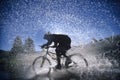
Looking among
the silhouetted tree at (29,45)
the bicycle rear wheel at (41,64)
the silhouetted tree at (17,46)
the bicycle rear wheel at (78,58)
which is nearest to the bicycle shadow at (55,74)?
the bicycle rear wheel at (41,64)

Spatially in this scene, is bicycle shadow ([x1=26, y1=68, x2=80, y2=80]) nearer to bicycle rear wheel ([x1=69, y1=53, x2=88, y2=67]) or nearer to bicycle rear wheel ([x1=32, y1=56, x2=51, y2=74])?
bicycle rear wheel ([x1=32, y1=56, x2=51, y2=74])

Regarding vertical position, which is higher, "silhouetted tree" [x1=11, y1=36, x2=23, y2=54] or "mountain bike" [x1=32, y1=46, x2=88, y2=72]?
"silhouetted tree" [x1=11, y1=36, x2=23, y2=54]

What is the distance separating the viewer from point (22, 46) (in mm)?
11258

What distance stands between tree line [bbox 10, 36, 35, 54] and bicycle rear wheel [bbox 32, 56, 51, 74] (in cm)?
172

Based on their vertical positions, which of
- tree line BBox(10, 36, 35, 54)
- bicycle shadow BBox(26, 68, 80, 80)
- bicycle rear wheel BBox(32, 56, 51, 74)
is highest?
tree line BBox(10, 36, 35, 54)

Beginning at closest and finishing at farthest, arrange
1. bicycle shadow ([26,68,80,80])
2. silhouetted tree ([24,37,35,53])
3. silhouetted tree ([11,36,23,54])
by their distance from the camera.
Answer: bicycle shadow ([26,68,80,80]), silhouetted tree ([24,37,35,53]), silhouetted tree ([11,36,23,54])

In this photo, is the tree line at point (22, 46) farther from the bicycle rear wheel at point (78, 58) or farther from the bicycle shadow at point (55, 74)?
the bicycle rear wheel at point (78, 58)

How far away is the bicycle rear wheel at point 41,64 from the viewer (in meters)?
6.92

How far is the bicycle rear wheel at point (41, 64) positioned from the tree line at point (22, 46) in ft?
5.66

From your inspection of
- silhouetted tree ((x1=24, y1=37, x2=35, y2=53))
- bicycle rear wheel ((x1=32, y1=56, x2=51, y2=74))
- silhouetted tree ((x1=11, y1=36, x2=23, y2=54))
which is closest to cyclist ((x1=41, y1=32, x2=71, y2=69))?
bicycle rear wheel ((x1=32, y1=56, x2=51, y2=74))

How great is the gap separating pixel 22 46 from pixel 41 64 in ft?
15.0

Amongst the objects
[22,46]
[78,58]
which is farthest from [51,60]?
[22,46]

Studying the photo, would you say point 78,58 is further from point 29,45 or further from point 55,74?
point 29,45

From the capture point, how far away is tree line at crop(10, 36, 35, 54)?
8961 millimetres
